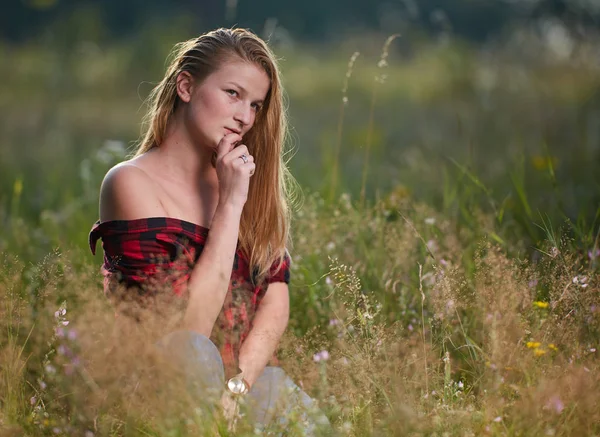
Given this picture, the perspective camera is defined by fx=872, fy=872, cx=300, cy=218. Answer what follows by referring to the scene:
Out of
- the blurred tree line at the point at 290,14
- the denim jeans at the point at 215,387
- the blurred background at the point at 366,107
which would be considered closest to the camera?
the denim jeans at the point at 215,387

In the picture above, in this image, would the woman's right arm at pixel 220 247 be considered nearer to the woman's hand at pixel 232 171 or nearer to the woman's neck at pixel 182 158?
the woman's hand at pixel 232 171

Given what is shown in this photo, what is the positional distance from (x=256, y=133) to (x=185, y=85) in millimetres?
277

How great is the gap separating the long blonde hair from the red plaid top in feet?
0.60

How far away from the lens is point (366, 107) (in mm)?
10711

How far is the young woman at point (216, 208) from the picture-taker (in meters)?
2.30

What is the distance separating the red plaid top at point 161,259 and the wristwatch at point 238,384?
0.05m

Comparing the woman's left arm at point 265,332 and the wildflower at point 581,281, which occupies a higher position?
the wildflower at point 581,281

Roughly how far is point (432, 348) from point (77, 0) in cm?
1561

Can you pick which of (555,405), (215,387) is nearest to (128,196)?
(215,387)

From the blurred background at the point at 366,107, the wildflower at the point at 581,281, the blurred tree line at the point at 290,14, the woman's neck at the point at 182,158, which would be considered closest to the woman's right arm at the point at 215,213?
the woman's neck at the point at 182,158

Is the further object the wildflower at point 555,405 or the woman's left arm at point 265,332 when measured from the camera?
the woman's left arm at point 265,332

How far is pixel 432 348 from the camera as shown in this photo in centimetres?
221

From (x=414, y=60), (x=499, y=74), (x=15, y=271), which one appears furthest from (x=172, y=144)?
(x=414, y=60)

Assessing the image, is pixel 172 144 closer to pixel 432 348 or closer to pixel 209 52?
pixel 209 52
